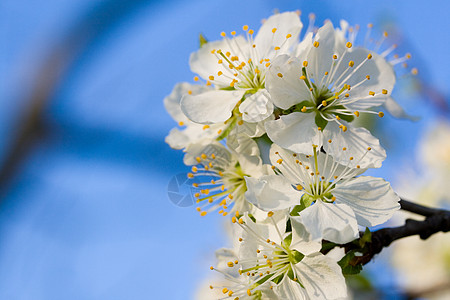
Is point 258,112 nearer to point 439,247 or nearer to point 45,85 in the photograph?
point 45,85

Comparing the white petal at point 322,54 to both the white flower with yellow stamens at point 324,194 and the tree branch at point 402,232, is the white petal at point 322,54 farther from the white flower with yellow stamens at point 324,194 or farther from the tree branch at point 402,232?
the tree branch at point 402,232

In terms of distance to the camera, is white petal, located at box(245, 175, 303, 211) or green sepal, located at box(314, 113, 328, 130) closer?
white petal, located at box(245, 175, 303, 211)

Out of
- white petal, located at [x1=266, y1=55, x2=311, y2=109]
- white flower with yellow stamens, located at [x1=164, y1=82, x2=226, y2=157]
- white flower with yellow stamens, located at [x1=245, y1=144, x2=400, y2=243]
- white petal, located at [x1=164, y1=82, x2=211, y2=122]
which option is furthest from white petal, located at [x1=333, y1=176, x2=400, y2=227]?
white petal, located at [x1=164, y1=82, x2=211, y2=122]

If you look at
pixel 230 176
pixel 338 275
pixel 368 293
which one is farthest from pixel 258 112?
pixel 368 293

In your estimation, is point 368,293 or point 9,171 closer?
point 9,171

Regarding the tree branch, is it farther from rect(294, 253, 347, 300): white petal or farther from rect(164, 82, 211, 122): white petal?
rect(164, 82, 211, 122): white petal

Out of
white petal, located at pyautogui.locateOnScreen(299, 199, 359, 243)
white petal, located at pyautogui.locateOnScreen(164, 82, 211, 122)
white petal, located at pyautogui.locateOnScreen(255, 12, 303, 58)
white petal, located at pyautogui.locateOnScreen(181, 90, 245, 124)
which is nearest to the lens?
white petal, located at pyautogui.locateOnScreen(299, 199, 359, 243)

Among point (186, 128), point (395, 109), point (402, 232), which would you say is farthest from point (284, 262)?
point (395, 109)
